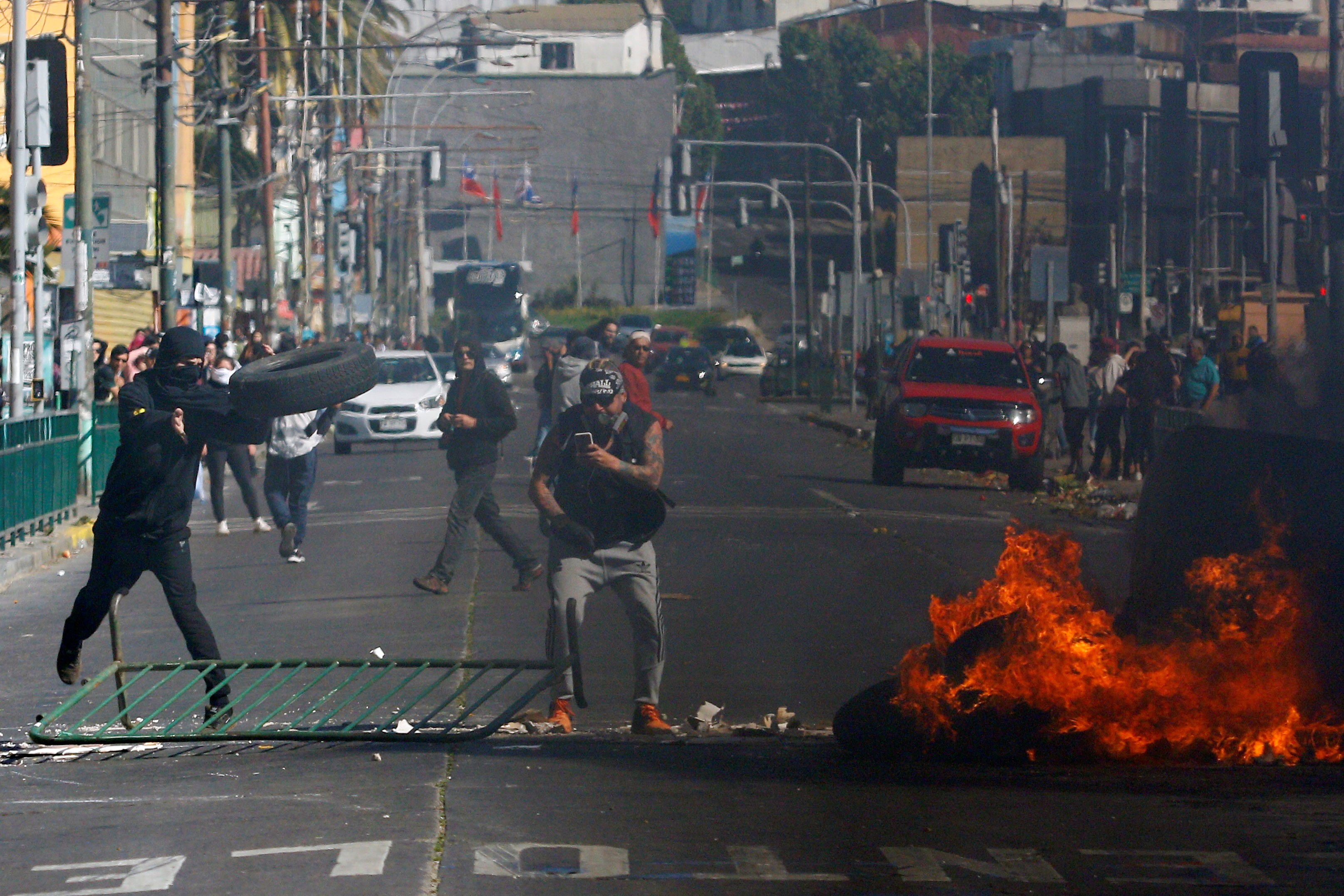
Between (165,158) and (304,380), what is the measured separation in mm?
18257

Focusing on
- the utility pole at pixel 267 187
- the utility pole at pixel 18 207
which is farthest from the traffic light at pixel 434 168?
the utility pole at pixel 18 207

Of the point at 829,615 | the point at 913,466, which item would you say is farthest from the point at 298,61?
the point at 829,615

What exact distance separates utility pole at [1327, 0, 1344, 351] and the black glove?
531 centimetres

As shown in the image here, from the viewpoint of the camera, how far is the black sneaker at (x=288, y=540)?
15.6 meters

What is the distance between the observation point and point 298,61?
175 feet

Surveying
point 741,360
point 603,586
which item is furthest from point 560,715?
point 741,360

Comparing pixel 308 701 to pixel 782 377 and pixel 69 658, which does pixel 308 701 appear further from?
pixel 782 377

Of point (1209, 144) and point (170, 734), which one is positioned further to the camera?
point (1209, 144)

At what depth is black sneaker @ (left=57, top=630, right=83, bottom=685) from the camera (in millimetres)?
8805

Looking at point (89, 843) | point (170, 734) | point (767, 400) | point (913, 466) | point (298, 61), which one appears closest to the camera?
point (89, 843)

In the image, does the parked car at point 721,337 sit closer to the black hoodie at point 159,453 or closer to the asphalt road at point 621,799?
the asphalt road at point 621,799

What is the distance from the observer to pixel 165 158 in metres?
26.5

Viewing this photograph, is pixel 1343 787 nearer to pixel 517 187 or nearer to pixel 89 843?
pixel 89 843

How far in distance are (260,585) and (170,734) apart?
20.0 ft
